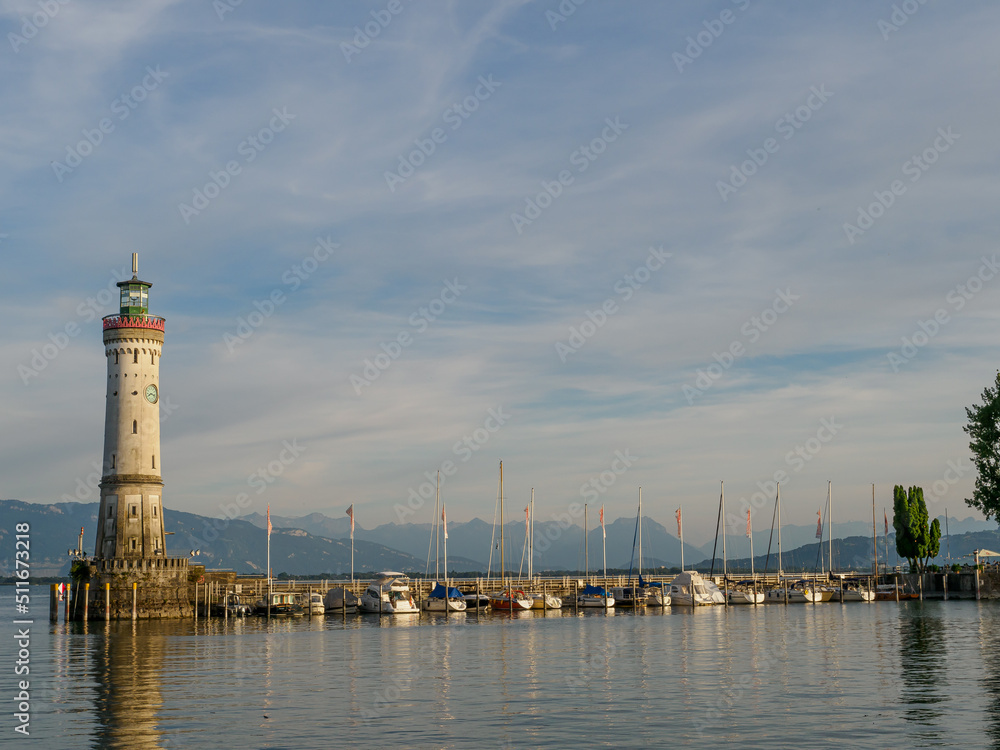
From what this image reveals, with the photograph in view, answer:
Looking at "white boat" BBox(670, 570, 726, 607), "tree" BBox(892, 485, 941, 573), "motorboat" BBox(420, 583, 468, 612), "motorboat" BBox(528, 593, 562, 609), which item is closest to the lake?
"motorboat" BBox(420, 583, 468, 612)

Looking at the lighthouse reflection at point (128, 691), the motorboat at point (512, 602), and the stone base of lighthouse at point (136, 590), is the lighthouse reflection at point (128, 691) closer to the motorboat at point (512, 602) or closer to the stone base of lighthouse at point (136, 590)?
the stone base of lighthouse at point (136, 590)

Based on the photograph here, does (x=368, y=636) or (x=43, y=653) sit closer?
(x=43, y=653)

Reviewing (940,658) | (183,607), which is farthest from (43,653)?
(940,658)

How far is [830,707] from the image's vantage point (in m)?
32.7

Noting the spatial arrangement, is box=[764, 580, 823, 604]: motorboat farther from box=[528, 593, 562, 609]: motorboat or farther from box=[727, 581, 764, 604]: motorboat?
box=[528, 593, 562, 609]: motorboat

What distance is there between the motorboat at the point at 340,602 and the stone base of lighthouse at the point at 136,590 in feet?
62.2

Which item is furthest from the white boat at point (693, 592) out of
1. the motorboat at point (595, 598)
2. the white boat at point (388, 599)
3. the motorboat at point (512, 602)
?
the white boat at point (388, 599)

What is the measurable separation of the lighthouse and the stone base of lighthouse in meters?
0.85

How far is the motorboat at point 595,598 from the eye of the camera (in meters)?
108

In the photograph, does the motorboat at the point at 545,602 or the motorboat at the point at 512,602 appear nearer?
the motorboat at the point at 512,602

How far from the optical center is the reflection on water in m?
31.4

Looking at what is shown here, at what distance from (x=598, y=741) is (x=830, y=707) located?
30.4ft

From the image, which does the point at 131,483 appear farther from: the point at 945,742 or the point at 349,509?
the point at 945,742

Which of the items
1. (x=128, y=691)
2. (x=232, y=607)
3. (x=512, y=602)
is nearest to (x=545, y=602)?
(x=512, y=602)
